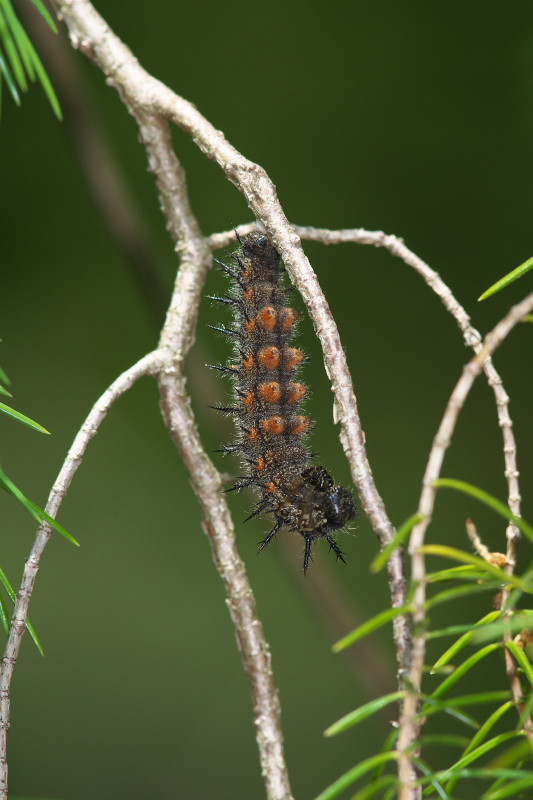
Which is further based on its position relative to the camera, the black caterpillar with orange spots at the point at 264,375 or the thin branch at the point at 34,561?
the black caterpillar with orange spots at the point at 264,375

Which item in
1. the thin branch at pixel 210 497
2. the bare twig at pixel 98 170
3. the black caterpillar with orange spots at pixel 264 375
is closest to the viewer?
the thin branch at pixel 210 497

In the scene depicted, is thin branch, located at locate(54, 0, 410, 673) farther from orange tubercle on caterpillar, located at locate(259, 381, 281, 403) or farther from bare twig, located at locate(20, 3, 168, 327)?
bare twig, located at locate(20, 3, 168, 327)

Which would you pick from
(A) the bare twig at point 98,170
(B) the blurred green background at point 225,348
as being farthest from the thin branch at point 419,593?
(B) the blurred green background at point 225,348

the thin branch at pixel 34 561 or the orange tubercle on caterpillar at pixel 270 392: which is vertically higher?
the orange tubercle on caterpillar at pixel 270 392

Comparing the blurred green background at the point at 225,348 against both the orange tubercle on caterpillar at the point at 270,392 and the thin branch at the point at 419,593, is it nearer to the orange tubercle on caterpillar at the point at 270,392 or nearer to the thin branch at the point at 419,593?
the orange tubercle on caterpillar at the point at 270,392

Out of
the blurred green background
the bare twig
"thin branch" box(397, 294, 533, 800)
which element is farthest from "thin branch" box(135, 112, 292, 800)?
the blurred green background

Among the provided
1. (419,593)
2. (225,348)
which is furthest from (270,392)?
(225,348)

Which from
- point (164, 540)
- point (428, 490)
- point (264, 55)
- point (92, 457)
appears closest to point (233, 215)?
point (264, 55)
